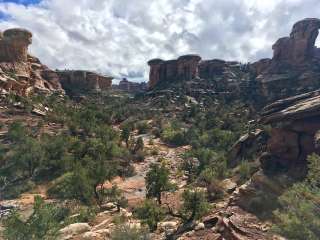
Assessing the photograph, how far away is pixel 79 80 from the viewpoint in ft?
386

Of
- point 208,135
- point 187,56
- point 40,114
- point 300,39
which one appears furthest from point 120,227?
point 187,56

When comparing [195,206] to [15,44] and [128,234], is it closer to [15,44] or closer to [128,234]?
[128,234]

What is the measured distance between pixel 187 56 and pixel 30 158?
81249 millimetres

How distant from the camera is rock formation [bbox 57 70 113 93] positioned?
113688mm

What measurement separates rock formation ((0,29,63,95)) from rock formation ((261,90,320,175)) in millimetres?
56736

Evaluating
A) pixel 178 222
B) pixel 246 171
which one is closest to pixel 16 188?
pixel 178 222

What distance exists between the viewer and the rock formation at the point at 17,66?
70844 millimetres

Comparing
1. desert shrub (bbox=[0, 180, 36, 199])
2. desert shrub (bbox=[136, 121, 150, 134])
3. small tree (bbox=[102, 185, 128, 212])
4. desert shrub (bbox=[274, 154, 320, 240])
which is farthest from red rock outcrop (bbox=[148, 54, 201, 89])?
desert shrub (bbox=[274, 154, 320, 240])

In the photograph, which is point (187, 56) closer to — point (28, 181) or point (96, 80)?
point (96, 80)

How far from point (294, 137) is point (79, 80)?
100 meters

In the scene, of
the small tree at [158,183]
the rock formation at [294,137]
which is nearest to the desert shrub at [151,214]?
the small tree at [158,183]

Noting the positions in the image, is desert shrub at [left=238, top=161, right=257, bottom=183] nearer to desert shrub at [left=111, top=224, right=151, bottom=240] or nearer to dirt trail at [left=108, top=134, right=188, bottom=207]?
dirt trail at [left=108, top=134, right=188, bottom=207]

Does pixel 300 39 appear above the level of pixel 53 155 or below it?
above

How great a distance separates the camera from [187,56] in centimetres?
11212
